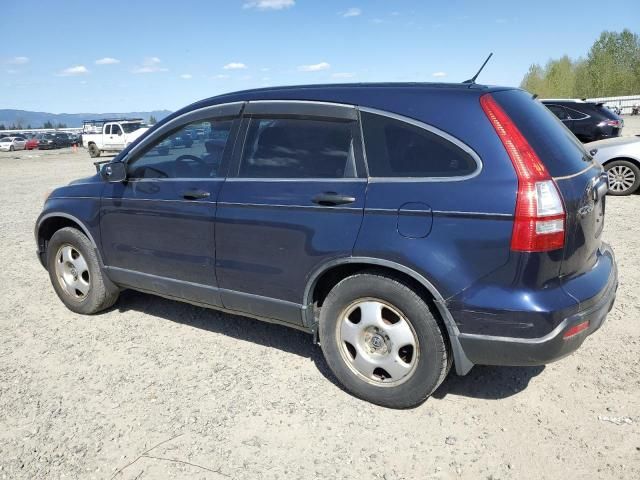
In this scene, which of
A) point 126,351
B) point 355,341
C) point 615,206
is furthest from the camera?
point 615,206

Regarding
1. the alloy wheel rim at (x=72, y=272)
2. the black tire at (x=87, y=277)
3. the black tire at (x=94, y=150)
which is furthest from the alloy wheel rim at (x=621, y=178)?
the black tire at (x=94, y=150)

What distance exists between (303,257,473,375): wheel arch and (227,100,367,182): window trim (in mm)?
491

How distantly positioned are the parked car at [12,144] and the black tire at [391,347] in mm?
48770

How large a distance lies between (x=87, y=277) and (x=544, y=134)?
12.5ft

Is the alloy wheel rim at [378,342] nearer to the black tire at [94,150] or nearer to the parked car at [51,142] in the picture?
the black tire at [94,150]

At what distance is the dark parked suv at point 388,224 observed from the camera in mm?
2498

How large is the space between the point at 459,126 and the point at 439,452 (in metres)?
1.69

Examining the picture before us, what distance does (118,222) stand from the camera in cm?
400

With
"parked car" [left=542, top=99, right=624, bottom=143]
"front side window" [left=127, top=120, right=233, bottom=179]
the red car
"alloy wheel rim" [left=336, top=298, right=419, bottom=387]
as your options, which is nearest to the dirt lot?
"alloy wheel rim" [left=336, top=298, right=419, bottom=387]

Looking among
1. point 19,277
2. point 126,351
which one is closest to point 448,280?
point 126,351

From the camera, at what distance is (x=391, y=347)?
2.90 meters

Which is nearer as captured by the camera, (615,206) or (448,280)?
(448,280)

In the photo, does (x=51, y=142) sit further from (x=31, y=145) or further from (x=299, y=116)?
(x=299, y=116)

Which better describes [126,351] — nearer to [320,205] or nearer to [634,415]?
[320,205]
